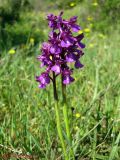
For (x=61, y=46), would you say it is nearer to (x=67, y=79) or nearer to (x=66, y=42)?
(x=66, y=42)

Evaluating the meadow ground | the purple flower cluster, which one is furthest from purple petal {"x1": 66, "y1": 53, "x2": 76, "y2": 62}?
the meadow ground

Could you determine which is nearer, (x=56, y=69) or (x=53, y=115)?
(x=56, y=69)

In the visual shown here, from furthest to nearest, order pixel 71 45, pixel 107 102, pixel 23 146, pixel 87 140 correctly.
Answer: pixel 107 102 → pixel 87 140 → pixel 23 146 → pixel 71 45

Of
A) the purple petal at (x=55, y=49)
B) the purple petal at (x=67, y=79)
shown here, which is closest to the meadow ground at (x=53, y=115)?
the purple petal at (x=67, y=79)

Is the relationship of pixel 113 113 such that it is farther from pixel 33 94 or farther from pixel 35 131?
pixel 33 94

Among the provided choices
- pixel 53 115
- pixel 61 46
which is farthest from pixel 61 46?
pixel 53 115

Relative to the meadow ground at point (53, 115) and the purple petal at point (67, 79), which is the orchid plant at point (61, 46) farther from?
the meadow ground at point (53, 115)

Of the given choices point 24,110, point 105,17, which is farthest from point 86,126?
point 105,17

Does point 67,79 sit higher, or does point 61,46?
point 61,46
